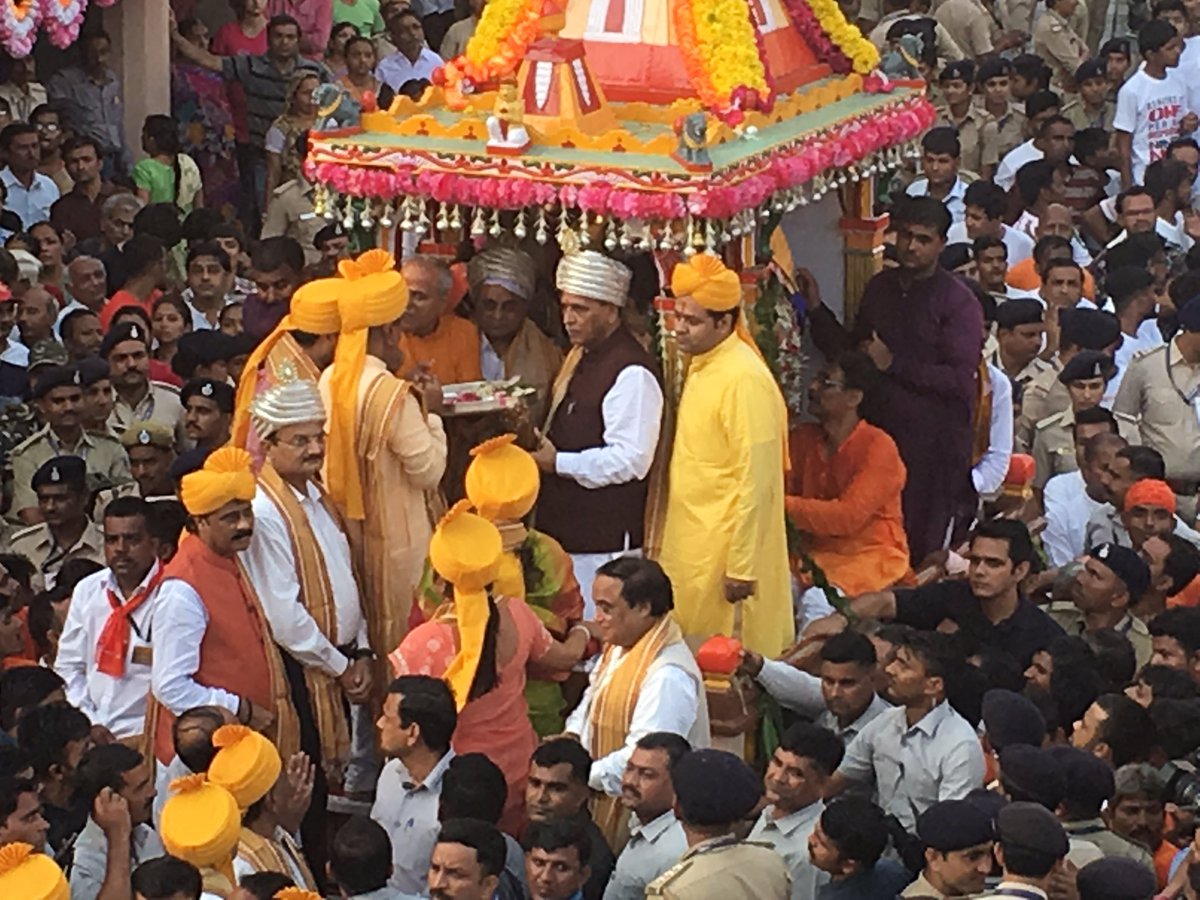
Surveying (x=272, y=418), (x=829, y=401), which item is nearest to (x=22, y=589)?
(x=272, y=418)

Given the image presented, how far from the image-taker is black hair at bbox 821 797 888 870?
7051 mm

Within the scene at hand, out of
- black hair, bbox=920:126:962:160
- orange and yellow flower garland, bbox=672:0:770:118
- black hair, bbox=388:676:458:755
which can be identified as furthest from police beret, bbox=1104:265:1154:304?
black hair, bbox=388:676:458:755

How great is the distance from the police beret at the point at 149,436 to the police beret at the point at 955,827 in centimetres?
410

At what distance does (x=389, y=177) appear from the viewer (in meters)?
9.30

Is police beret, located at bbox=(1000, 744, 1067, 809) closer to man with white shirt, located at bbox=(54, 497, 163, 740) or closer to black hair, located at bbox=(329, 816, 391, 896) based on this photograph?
black hair, located at bbox=(329, 816, 391, 896)

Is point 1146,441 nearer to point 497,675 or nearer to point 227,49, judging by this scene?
point 497,675

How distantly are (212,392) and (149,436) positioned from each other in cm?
37

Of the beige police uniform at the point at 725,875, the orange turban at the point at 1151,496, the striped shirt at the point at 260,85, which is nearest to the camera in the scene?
the beige police uniform at the point at 725,875

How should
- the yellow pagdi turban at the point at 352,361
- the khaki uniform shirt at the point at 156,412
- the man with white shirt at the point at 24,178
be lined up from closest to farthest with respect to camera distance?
the yellow pagdi turban at the point at 352,361 → the khaki uniform shirt at the point at 156,412 → the man with white shirt at the point at 24,178

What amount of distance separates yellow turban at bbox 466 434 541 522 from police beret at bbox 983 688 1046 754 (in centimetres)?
162

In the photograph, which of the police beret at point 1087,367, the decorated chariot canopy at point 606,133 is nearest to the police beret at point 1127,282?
the police beret at point 1087,367

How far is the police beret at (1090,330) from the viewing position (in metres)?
11.8

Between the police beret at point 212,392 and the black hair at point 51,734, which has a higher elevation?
the police beret at point 212,392

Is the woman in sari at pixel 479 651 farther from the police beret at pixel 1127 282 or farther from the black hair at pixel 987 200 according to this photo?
the black hair at pixel 987 200
